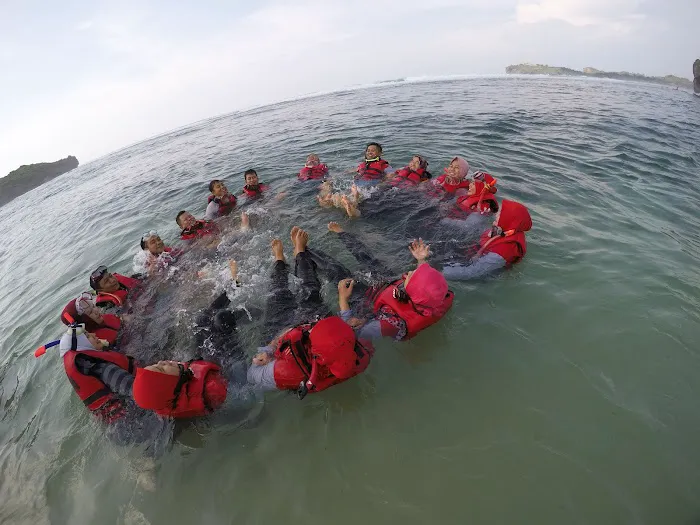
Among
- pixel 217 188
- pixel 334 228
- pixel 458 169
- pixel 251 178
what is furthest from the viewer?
→ pixel 251 178

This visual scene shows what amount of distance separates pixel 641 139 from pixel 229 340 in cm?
1487

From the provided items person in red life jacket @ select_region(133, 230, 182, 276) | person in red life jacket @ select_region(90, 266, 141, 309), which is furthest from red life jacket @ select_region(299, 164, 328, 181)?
person in red life jacket @ select_region(90, 266, 141, 309)

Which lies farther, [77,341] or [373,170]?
[373,170]

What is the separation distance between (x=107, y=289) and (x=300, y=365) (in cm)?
438

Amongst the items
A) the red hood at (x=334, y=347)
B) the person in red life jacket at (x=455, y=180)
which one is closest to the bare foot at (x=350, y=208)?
the person in red life jacket at (x=455, y=180)

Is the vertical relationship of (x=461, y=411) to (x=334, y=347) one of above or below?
below

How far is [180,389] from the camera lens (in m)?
3.27

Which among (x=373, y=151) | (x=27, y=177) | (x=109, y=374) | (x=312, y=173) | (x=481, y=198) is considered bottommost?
(x=109, y=374)

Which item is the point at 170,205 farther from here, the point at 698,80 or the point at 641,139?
the point at 698,80

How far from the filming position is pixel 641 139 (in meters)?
11.4

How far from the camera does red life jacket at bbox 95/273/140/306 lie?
5.54 meters

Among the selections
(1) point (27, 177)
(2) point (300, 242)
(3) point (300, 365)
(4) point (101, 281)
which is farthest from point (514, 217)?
(1) point (27, 177)

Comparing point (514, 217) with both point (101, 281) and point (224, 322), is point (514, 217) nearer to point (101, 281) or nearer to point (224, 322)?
point (224, 322)

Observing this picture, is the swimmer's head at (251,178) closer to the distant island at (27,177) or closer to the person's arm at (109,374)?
the person's arm at (109,374)
